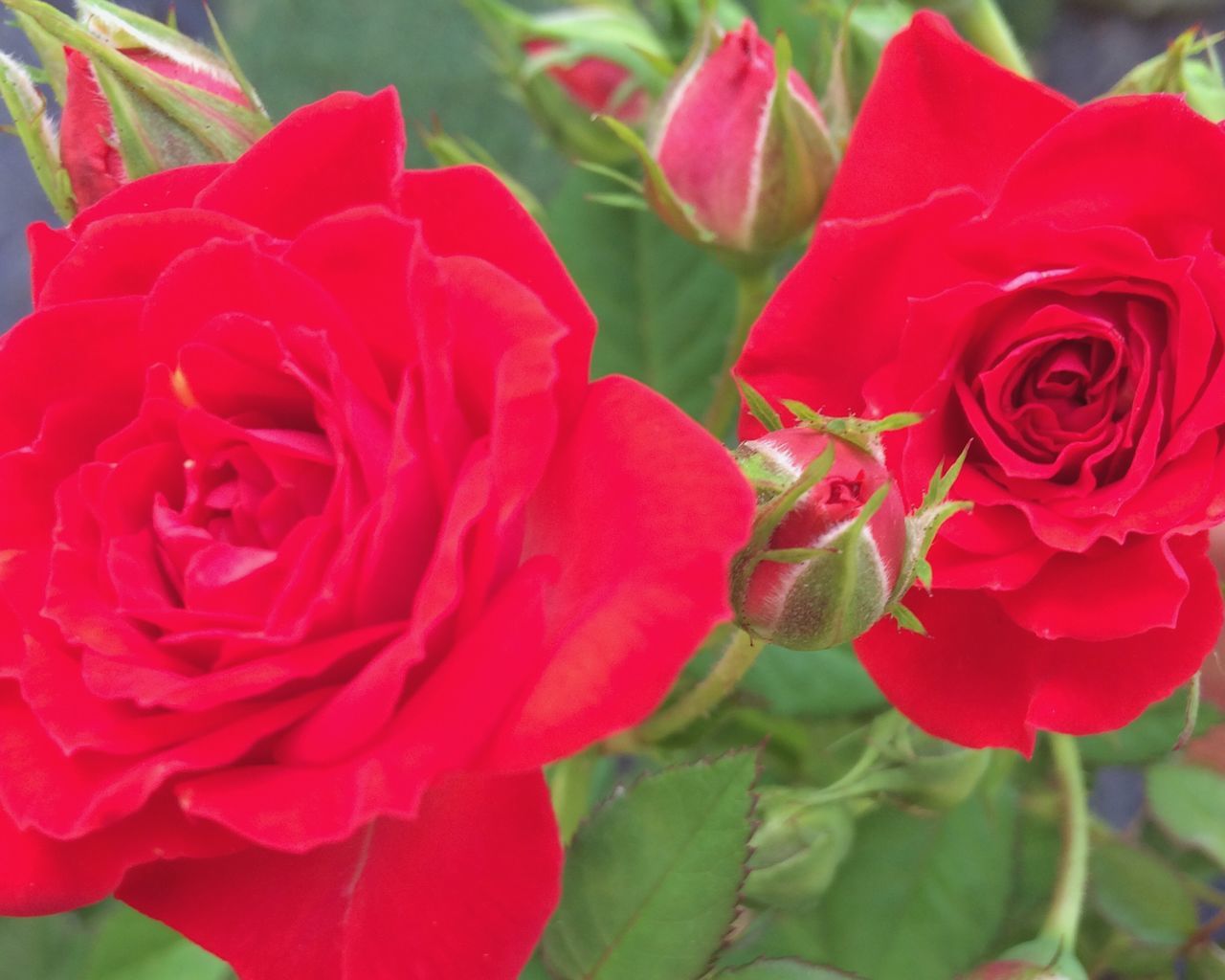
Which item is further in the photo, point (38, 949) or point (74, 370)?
point (38, 949)

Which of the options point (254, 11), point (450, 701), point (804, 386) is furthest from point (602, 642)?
point (254, 11)

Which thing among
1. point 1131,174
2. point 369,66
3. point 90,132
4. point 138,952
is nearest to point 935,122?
point 1131,174

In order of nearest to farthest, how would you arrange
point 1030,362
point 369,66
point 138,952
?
point 1030,362, point 138,952, point 369,66

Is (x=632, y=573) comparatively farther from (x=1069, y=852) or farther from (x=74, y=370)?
(x=1069, y=852)

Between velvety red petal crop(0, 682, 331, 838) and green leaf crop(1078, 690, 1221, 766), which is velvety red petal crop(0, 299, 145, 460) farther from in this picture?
green leaf crop(1078, 690, 1221, 766)

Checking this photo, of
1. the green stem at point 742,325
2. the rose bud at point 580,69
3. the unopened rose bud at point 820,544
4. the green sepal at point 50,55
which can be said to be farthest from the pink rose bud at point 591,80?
the unopened rose bud at point 820,544

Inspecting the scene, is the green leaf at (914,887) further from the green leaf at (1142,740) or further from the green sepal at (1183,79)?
the green sepal at (1183,79)
